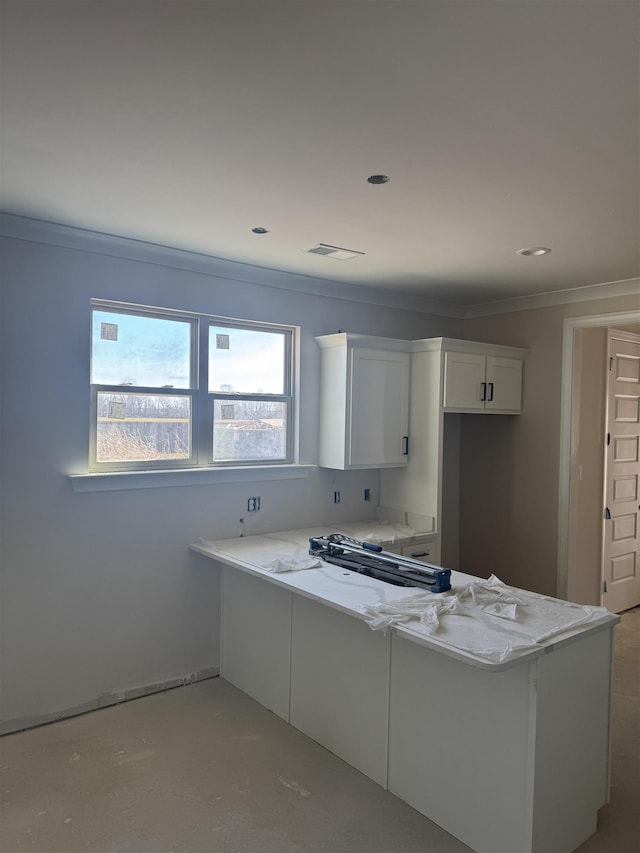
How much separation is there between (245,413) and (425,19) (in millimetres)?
2795

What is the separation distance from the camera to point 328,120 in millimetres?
1918

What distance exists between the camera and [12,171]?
240 cm

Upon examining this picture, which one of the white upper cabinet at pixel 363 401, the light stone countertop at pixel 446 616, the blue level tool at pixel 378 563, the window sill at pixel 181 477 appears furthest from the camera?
the white upper cabinet at pixel 363 401

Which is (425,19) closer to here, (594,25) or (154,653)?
(594,25)

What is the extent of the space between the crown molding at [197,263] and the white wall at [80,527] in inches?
1.4

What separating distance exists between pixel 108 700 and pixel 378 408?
2436 mm

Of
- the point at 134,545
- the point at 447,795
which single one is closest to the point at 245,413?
the point at 134,545

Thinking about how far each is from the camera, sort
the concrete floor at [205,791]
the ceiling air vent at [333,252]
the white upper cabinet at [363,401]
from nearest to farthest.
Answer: the concrete floor at [205,791], the ceiling air vent at [333,252], the white upper cabinet at [363,401]

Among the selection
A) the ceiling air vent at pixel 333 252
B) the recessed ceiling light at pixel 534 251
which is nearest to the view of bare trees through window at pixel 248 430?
the ceiling air vent at pixel 333 252

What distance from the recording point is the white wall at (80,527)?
3.08 metres

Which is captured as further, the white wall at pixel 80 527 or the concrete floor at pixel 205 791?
the white wall at pixel 80 527

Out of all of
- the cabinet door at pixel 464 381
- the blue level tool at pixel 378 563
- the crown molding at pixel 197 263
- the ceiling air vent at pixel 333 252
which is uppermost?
the ceiling air vent at pixel 333 252

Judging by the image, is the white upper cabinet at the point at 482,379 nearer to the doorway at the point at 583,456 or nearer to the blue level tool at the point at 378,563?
the doorway at the point at 583,456

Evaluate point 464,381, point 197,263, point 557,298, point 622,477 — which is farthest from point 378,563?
point 622,477
